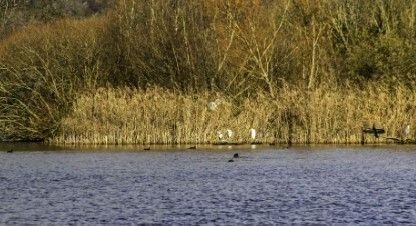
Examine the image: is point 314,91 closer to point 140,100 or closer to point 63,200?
point 140,100

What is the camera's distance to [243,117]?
3294 centimetres

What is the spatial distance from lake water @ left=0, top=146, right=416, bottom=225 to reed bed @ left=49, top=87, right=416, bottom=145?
145 centimetres

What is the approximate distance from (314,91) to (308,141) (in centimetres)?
192

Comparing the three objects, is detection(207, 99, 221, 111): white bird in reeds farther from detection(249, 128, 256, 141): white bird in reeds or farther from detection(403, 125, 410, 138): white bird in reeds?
detection(403, 125, 410, 138): white bird in reeds

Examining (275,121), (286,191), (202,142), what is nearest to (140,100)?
(202,142)

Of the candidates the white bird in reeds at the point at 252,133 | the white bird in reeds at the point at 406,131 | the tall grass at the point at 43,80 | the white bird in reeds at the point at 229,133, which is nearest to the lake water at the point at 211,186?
the white bird in reeds at the point at 252,133

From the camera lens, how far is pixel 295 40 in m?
39.4

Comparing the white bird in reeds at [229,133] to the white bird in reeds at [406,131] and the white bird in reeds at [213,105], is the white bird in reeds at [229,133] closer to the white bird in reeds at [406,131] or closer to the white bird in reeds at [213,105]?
the white bird in reeds at [213,105]

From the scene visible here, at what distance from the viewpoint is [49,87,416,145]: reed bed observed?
106 feet

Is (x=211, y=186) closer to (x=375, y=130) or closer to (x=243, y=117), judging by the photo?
(x=243, y=117)

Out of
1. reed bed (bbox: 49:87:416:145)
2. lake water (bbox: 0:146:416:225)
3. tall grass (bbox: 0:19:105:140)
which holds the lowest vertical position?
lake water (bbox: 0:146:416:225)

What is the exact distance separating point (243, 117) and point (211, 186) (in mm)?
12034

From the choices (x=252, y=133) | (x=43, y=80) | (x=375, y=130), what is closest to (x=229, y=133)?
(x=252, y=133)

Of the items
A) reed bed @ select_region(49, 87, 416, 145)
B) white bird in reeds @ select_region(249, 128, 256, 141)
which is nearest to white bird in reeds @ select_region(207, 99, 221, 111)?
reed bed @ select_region(49, 87, 416, 145)
